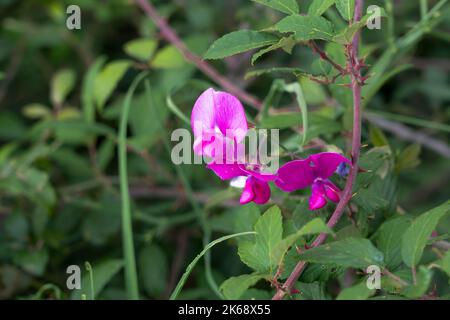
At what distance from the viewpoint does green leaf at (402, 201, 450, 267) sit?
0.72 meters

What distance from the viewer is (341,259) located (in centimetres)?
73

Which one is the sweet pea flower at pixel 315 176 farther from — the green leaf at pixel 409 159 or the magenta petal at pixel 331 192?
the green leaf at pixel 409 159

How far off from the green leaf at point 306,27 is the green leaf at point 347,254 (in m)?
0.22

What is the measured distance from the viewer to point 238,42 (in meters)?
0.78

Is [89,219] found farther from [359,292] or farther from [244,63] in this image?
[359,292]

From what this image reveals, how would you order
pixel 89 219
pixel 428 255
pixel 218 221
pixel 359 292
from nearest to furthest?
pixel 359 292
pixel 428 255
pixel 218 221
pixel 89 219

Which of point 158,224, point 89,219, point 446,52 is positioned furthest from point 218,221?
point 446,52

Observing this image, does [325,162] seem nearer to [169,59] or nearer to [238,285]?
[238,285]

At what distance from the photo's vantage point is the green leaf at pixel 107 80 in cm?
143

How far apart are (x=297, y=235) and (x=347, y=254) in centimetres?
7

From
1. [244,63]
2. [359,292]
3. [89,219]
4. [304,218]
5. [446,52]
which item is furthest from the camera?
[446,52]

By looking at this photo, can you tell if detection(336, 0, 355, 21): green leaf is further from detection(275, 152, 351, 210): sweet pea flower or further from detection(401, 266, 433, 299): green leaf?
detection(401, 266, 433, 299): green leaf

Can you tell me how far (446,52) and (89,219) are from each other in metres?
1.09
